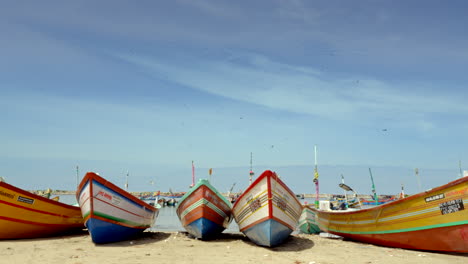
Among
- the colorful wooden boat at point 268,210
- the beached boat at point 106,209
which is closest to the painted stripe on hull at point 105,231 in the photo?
the beached boat at point 106,209

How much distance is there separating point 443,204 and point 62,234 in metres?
16.3

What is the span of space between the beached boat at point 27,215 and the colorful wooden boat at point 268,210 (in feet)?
28.2

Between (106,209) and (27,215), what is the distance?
4030 millimetres

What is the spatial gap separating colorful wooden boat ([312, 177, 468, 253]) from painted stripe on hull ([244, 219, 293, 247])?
12.2ft

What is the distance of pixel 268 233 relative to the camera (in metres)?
12.5

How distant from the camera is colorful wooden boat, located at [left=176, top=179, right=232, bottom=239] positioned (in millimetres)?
14516

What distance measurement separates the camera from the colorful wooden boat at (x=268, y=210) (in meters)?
12.5

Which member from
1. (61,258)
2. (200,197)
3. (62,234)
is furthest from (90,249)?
(62,234)

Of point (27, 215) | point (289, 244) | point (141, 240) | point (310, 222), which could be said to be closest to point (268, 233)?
point (289, 244)

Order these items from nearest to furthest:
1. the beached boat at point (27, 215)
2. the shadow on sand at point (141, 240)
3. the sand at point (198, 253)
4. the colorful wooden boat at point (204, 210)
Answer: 1. the sand at point (198, 253)
2. the shadow on sand at point (141, 240)
3. the beached boat at point (27, 215)
4. the colorful wooden boat at point (204, 210)

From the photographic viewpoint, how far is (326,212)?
18.7 meters

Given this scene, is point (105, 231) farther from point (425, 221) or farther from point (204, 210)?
point (425, 221)

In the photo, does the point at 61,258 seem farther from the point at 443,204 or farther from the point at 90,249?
the point at 443,204

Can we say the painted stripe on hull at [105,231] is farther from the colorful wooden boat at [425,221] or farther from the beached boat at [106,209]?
the colorful wooden boat at [425,221]
